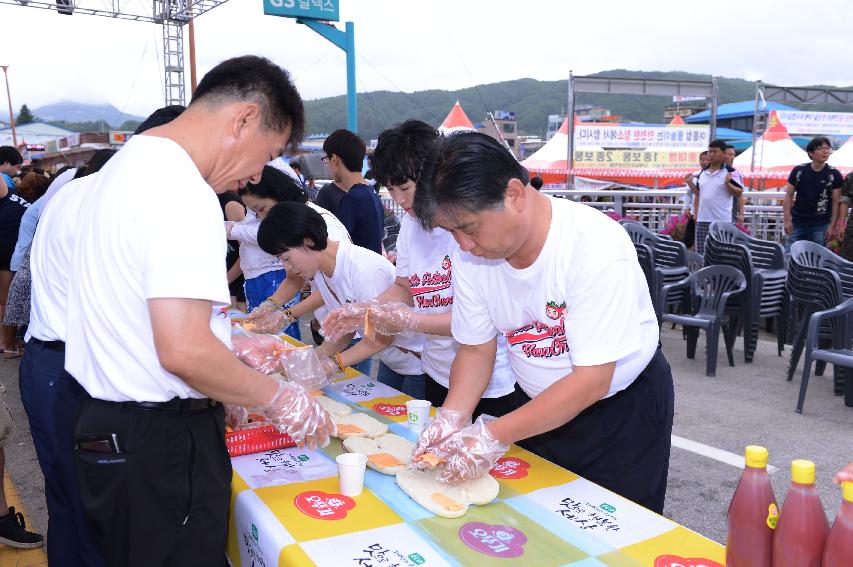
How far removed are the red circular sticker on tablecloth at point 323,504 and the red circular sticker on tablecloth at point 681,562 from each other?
0.63 m

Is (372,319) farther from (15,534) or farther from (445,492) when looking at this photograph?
(15,534)

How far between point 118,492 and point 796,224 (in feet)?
23.0

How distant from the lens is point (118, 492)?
128 centimetres

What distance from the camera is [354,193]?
399 cm

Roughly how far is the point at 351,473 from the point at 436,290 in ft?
2.96

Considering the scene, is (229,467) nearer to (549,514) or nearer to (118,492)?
(118,492)

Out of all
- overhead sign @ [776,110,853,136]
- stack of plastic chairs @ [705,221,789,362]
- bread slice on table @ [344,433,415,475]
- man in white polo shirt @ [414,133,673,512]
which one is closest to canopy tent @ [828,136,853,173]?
overhead sign @ [776,110,853,136]

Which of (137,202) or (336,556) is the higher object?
(137,202)

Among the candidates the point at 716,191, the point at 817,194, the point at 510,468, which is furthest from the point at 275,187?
the point at 817,194

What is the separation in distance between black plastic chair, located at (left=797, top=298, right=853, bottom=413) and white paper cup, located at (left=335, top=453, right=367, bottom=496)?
3.46 m

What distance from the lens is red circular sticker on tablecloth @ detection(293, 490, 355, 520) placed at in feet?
4.58

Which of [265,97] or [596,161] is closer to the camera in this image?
[265,97]

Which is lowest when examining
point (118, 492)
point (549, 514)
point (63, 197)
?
point (549, 514)

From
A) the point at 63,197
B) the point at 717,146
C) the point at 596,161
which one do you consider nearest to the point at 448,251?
the point at 63,197
